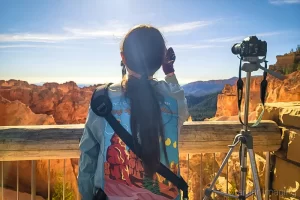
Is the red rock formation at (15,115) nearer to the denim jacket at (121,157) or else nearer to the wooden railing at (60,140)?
the wooden railing at (60,140)

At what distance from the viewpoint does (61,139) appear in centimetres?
202

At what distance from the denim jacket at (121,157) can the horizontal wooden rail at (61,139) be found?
79 cm

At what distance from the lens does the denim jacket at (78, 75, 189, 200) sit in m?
1.21

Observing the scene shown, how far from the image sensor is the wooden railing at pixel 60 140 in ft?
6.53

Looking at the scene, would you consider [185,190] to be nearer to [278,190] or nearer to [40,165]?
[278,190]

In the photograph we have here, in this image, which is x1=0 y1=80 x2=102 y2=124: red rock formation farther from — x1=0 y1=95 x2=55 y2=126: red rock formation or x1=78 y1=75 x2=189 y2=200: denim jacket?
x1=78 y1=75 x2=189 y2=200: denim jacket

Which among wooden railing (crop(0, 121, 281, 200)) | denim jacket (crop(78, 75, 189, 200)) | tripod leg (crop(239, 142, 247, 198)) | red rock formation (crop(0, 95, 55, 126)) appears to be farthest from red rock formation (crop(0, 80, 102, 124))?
denim jacket (crop(78, 75, 189, 200))

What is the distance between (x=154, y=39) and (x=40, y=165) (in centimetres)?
1519

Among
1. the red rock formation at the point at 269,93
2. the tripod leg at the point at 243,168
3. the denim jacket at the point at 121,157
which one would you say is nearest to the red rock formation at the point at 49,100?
the red rock formation at the point at 269,93

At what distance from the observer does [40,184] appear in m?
15.8

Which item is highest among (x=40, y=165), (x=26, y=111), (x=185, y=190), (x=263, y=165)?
(x=185, y=190)

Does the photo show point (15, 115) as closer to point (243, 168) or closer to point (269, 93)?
point (243, 168)

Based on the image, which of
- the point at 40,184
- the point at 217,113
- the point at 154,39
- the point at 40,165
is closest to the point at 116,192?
the point at 154,39

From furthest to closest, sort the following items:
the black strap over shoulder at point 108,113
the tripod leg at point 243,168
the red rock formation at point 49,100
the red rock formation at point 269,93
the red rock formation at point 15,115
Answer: the red rock formation at point 49,100 < the red rock formation at point 269,93 < the red rock formation at point 15,115 < the tripod leg at point 243,168 < the black strap over shoulder at point 108,113
